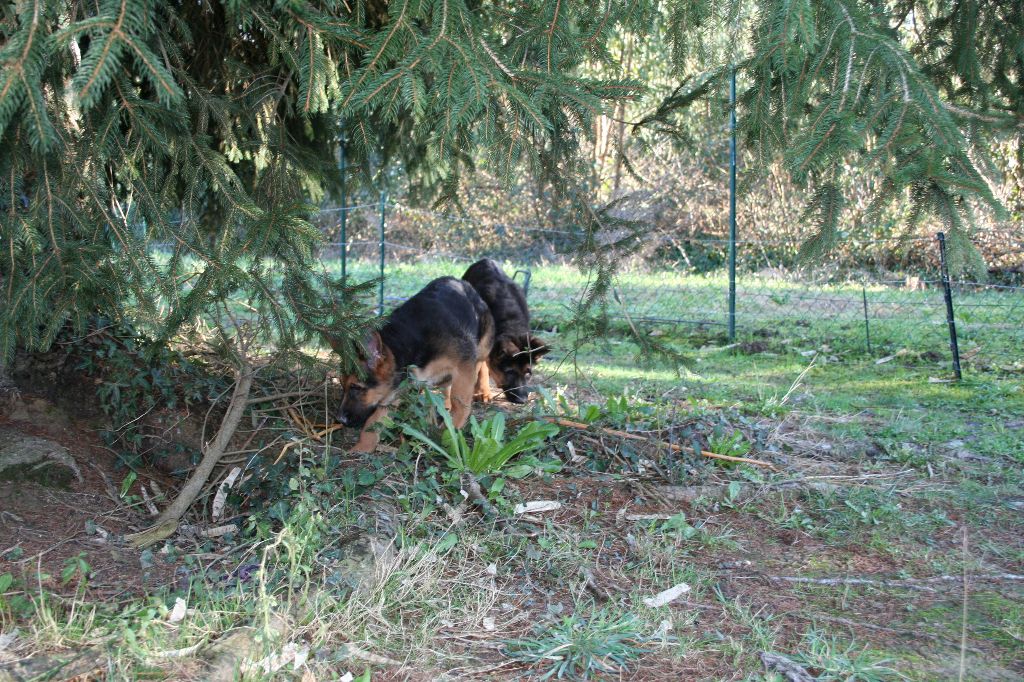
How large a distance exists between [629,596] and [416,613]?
43.1 inches

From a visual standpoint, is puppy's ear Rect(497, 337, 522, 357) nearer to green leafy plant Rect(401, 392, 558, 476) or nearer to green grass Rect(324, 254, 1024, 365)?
green grass Rect(324, 254, 1024, 365)

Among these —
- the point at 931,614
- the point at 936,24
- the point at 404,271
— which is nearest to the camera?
the point at 931,614

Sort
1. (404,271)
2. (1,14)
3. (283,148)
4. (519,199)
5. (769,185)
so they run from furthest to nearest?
(519,199) < (404,271) < (769,185) < (283,148) < (1,14)

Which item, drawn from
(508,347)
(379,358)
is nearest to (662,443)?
(379,358)

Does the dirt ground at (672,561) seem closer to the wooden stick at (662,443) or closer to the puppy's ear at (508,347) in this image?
the wooden stick at (662,443)

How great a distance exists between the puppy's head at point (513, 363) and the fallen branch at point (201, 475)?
124 inches

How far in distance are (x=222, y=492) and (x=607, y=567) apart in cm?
232

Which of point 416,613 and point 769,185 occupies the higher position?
point 769,185

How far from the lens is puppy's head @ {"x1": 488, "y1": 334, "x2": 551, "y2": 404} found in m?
7.98

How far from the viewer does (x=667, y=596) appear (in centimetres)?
425

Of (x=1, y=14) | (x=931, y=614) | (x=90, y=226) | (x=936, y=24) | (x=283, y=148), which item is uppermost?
(x=936, y=24)

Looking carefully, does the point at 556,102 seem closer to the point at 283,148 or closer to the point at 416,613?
the point at 283,148

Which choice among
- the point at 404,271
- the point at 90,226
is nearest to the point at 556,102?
the point at 90,226

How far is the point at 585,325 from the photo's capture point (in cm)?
540
